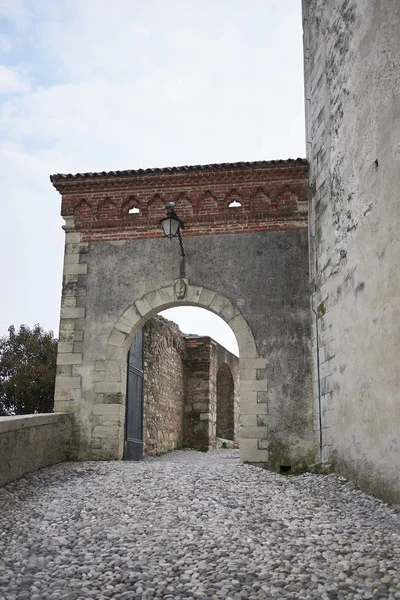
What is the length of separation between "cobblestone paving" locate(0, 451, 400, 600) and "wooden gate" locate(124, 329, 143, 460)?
2.26m

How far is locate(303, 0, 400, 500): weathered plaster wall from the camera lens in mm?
5273

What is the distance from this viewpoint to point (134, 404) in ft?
30.6

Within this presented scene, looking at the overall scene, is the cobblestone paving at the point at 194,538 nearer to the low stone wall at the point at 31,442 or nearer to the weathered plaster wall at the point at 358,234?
the low stone wall at the point at 31,442

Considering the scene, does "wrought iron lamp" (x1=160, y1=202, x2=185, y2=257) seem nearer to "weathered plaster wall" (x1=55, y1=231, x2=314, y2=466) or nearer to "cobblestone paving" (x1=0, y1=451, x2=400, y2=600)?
"weathered plaster wall" (x1=55, y1=231, x2=314, y2=466)

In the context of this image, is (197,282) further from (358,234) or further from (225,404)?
(225,404)

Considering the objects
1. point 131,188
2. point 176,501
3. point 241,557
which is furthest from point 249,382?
point 241,557

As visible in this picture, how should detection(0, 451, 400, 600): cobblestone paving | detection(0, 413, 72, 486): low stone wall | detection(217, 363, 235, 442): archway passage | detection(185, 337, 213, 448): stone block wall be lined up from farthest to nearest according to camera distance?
1. detection(217, 363, 235, 442): archway passage
2. detection(185, 337, 213, 448): stone block wall
3. detection(0, 413, 72, 486): low stone wall
4. detection(0, 451, 400, 600): cobblestone paving

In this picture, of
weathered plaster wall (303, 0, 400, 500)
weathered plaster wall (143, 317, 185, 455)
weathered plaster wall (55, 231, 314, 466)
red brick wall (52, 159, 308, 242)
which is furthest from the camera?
weathered plaster wall (143, 317, 185, 455)

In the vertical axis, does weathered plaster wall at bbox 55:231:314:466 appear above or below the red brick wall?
below

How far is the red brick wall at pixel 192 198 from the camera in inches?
332

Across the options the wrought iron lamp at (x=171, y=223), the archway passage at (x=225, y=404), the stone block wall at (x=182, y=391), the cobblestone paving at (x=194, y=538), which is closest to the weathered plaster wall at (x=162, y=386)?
the stone block wall at (x=182, y=391)

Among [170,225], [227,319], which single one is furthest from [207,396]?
[170,225]

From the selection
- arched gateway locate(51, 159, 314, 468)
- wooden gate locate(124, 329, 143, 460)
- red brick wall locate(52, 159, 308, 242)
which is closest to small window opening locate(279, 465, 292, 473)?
arched gateway locate(51, 159, 314, 468)

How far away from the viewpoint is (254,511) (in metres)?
5.00
